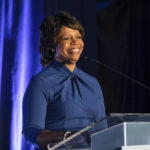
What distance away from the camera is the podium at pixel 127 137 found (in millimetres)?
934

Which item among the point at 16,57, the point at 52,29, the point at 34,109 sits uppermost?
the point at 52,29

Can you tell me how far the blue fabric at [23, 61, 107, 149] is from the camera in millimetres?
1645

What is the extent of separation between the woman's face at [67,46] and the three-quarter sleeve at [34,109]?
0.75 ft

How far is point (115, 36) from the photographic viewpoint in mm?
3119

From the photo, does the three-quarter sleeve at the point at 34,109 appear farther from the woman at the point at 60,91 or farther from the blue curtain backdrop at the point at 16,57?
the blue curtain backdrop at the point at 16,57

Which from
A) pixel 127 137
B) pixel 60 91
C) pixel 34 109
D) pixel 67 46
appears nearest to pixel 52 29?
pixel 67 46

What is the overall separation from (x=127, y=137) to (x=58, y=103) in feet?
2.73

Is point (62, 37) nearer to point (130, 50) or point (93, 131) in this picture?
point (93, 131)

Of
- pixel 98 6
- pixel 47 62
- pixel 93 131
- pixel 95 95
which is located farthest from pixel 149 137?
pixel 98 6

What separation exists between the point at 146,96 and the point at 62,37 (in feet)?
4.78

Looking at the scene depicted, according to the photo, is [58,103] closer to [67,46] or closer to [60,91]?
[60,91]

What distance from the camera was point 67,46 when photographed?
1928 mm

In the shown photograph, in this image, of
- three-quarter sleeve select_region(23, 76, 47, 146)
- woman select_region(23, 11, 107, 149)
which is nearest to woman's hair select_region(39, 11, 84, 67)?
woman select_region(23, 11, 107, 149)

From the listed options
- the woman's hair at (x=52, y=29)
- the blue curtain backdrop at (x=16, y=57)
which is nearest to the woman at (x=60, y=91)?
the woman's hair at (x=52, y=29)
